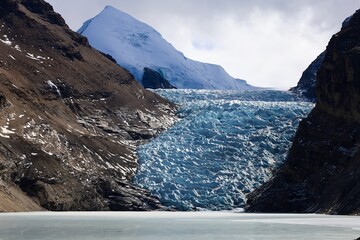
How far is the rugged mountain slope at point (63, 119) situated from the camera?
73875mm

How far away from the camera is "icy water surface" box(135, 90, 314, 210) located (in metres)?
85.9

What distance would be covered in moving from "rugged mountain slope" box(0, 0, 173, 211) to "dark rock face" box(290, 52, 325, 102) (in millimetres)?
31149

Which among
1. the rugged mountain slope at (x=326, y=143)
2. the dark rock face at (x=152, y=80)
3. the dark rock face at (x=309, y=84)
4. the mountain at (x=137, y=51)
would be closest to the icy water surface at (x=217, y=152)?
the rugged mountain slope at (x=326, y=143)

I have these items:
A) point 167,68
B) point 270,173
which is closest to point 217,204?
point 270,173

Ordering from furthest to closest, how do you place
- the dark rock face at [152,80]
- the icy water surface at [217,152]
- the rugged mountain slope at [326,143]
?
the dark rock face at [152,80]
the icy water surface at [217,152]
the rugged mountain slope at [326,143]

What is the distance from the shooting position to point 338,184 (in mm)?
65438

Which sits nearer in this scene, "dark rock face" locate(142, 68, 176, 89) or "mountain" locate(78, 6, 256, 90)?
"dark rock face" locate(142, 68, 176, 89)

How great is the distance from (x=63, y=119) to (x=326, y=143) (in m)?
38.5

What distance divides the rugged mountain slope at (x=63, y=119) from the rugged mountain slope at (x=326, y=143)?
54.0ft

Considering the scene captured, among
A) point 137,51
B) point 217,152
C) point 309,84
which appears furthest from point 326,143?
point 137,51

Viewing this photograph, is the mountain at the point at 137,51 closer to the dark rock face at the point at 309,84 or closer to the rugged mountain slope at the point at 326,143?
the dark rock face at the point at 309,84

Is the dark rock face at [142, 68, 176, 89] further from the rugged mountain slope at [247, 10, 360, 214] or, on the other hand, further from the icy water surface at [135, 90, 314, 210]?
the rugged mountain slope at [247, 10, 360, 214]

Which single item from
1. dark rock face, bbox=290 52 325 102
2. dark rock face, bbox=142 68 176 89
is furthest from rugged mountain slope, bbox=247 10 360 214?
dark rock face, bbox=142 68 176 89

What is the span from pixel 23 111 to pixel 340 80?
40133mm
